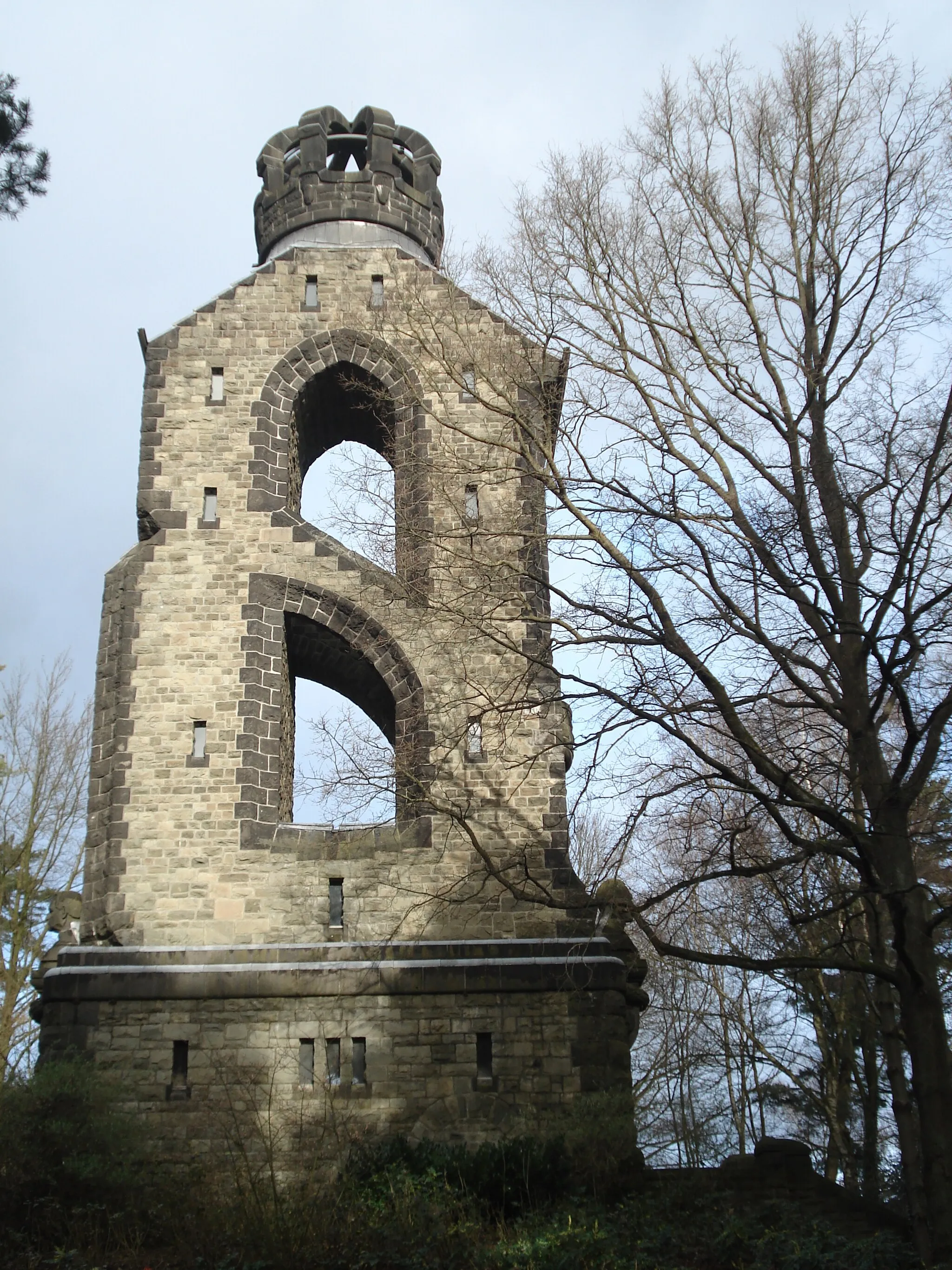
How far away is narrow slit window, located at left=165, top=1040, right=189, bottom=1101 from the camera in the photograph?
1328 cm

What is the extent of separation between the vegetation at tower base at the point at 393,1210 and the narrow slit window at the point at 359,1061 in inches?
42.6

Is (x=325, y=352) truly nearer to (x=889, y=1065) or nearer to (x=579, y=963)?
(x=579, y=963)

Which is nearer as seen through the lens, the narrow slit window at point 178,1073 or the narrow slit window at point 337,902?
the narrow slit window at point 178,1073

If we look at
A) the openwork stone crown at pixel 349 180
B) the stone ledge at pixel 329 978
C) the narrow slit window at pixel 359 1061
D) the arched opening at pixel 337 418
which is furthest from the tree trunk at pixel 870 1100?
the openwork stone crown at pixel 349 180

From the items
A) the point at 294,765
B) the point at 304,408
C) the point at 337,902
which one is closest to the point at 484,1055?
the point at 337,902

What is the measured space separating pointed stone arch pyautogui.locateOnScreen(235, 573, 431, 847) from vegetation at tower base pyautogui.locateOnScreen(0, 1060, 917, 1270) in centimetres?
359

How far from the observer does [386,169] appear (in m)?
19.7

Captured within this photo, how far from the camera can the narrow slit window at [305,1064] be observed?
13359mm

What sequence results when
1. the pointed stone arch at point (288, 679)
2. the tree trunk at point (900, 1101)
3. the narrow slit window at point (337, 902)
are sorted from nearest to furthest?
1. the tree trunk at point (900, 1101)
2. the narrow slit window at point (337, 902)
3. the pointed stone arch at point (288, 679)

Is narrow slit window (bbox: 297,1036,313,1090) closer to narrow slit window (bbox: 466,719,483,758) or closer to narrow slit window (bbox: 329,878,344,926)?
narrow slit window (bbox: 329,878,344,926)

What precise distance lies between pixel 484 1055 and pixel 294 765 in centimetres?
465

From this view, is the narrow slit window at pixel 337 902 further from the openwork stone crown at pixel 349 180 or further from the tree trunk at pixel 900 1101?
the openwork stone crown at pixel 349 180

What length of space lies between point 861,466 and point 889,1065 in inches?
237

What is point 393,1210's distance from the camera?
33.9 feet
